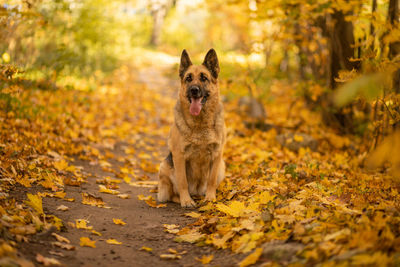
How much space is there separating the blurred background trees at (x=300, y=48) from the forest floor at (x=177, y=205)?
2.74ft

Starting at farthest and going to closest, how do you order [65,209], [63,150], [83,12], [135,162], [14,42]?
[83,12] → [14,42] → [135,162] → [63,150] → [65,209]

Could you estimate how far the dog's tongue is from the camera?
5.18 m

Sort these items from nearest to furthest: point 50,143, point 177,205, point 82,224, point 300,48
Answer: point 82,224
point 177,205
point 50,143
point 300,48

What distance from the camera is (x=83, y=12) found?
13.0 meters

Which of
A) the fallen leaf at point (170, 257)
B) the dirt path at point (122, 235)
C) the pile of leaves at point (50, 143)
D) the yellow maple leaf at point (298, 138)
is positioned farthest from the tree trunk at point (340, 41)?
the fallen leaf at point (170, 257)

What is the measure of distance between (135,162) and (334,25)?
5.55 m

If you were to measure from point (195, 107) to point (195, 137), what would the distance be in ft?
1.48

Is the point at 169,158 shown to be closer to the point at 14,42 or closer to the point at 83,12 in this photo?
the point at 14,42

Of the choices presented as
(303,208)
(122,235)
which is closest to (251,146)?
(303,208)

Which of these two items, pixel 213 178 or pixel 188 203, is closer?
pixel 188 203

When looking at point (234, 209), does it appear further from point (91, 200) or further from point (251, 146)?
point (251, 146)

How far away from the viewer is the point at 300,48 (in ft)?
32.9

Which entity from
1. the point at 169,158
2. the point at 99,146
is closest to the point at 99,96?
the point at 99,146

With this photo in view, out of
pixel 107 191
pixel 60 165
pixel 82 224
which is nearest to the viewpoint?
pixel 82 224
